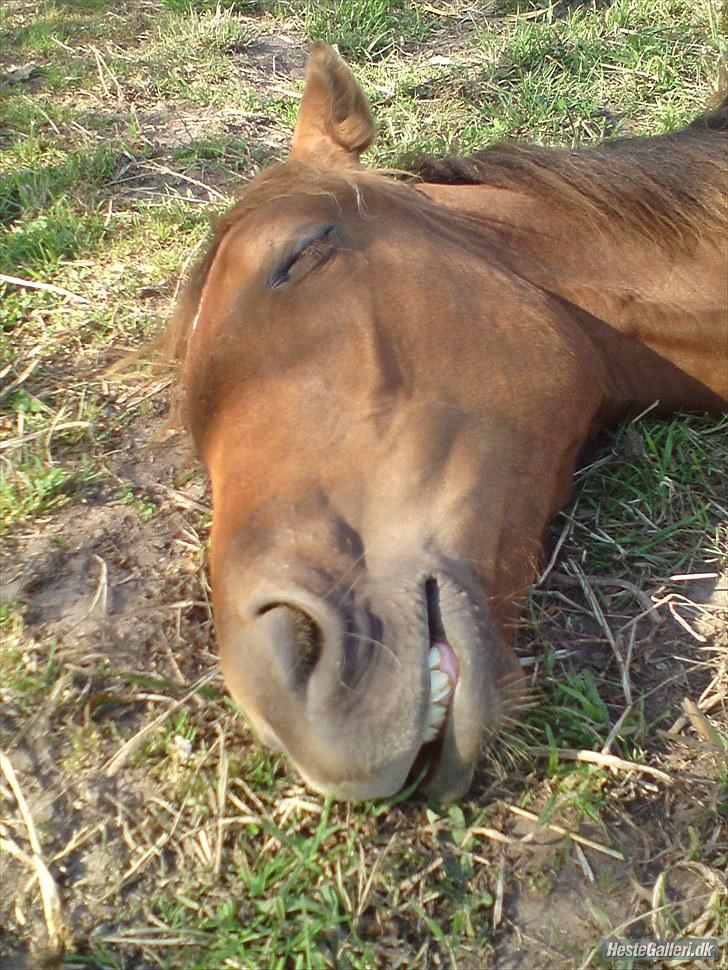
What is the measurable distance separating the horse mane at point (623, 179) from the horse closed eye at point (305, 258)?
797 millimetres

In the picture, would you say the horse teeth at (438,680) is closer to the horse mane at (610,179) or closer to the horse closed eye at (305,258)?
the horse closed eye at (305,258)

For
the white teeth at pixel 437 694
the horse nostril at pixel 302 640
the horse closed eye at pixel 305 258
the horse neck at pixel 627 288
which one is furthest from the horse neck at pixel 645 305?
the horse nostril at pixel 302 640

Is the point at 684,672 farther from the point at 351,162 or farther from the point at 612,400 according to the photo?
the point at 351,162

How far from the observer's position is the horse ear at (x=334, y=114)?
114 inches

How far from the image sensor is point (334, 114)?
289cm

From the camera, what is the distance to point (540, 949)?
1.84 meters

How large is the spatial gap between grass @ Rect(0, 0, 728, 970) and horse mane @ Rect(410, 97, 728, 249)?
321 millimetres

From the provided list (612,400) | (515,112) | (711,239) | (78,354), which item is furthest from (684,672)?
(515,112)

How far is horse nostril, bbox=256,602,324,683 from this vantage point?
179 cm

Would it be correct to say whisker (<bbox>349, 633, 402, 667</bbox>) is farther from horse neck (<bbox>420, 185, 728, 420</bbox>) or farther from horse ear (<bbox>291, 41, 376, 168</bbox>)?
horse ear (<bbox>291, 41, 376, 168</bbox>)

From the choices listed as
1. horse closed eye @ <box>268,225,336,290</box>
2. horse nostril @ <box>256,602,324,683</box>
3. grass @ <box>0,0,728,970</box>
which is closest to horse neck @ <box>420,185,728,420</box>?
grass @ <box>0,0,728,970</box>

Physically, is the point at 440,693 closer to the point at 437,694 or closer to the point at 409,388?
the point at 437,694

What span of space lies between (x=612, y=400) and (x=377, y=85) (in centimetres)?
300

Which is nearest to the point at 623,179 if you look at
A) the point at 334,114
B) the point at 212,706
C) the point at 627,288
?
the point at 627,288
